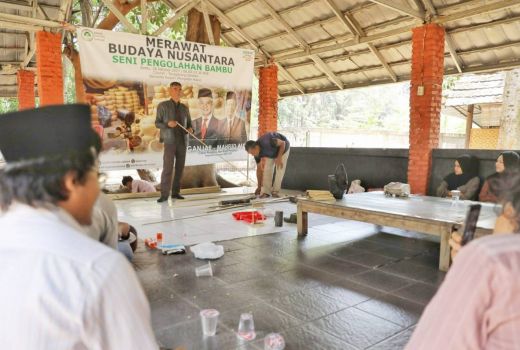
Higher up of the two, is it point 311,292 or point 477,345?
point 477,345

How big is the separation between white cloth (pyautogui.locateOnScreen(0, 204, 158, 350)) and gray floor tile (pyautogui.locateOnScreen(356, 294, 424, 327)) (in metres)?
2.20

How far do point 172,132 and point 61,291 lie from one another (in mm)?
6613

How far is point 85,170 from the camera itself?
0.88 meters

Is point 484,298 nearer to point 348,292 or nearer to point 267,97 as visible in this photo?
point 348,292

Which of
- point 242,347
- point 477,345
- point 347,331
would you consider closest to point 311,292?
point 347,331

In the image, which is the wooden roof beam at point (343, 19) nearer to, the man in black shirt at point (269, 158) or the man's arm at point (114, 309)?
the man in black shirt at point (269, 158)

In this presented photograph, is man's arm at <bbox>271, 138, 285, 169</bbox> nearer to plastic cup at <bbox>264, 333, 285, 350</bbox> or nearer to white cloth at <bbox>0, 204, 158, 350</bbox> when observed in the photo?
plastic cup at <bbox>264, 333, 285, 350</bbox>

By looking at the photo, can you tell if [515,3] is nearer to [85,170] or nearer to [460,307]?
[460,307]

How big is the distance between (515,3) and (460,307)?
6.20 m

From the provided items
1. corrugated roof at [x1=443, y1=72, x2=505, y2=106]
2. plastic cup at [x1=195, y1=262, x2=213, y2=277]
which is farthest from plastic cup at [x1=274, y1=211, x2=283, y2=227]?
corrugated roof at [x1=443, y1=72, x2=505, y2=106]

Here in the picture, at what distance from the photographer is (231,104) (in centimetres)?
796

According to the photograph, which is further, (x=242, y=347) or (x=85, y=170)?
(x=242, y=347)

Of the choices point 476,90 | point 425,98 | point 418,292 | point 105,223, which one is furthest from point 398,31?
point 105,223

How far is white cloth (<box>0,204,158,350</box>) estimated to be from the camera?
75cm
